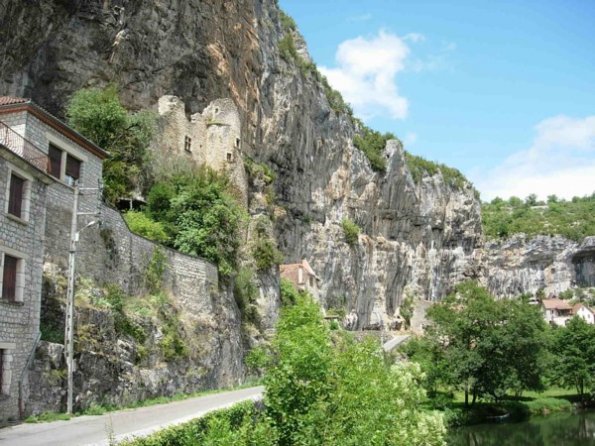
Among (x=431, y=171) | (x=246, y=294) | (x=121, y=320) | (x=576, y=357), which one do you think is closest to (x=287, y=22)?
(x=431, y=171)

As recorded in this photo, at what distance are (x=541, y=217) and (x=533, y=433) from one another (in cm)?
10216

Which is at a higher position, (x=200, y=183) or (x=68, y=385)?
(x=200, y=183)

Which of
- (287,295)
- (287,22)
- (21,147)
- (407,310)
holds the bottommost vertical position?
(407,310)

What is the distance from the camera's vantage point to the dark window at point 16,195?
1582 cm

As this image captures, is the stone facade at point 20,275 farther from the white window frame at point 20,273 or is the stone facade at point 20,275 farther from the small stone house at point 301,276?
the small stone house at point 301,276

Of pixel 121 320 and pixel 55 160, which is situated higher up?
pixel 55 160

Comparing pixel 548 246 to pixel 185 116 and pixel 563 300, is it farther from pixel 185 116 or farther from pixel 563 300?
pixel 185 116

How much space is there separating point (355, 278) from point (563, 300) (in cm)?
6501

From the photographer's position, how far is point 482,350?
46.6 meters

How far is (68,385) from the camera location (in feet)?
54.7

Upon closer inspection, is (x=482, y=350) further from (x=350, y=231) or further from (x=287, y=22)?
(x=287, y=22)

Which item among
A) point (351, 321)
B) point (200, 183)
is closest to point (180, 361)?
point (200, 183)

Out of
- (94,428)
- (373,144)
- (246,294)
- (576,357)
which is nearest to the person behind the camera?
(94,428)

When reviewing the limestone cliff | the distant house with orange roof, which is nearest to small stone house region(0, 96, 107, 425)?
the limestone cliff
